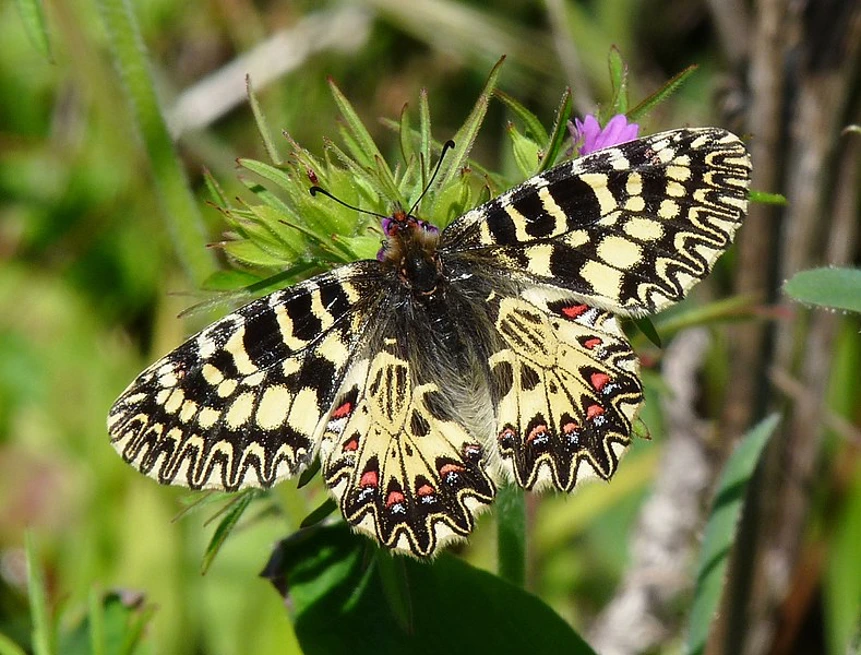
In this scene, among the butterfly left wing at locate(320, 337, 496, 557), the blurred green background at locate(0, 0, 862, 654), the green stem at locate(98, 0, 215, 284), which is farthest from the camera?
the blurred green background at locate(0, 0, 862, 654)

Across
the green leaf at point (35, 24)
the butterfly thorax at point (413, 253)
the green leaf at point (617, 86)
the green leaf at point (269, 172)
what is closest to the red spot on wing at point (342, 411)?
the butterfly thorax at point (413, 253)

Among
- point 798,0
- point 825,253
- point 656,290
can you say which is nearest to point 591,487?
point 825,253

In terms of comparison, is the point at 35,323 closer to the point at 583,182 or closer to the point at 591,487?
the point at 591,487

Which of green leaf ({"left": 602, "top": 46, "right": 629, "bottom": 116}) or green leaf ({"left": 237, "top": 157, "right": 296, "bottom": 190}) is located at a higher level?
green leaf ({"left": 237, "top": 157, "right": 296, "bottom": 190})

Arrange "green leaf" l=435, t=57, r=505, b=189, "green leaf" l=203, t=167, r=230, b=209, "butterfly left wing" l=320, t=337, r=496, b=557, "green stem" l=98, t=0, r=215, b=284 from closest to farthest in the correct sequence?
"butterfly left wing" l=320, t=337, r=496, b=557
"green leaf" l=435, t=57, r=505, b=189
"green leaf" l=203, t=167, r=230, b=209
"green stem" l=98, t=0, r=215, b=284

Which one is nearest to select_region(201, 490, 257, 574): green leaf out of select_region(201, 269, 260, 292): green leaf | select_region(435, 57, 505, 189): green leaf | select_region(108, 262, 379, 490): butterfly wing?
select_region(108, 262, 379, 490): butterfly wing

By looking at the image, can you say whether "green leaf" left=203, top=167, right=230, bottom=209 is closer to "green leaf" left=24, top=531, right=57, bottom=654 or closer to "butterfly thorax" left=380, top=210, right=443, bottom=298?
"butterfly thorax" left=380, top=210, right=443, bottom=298
